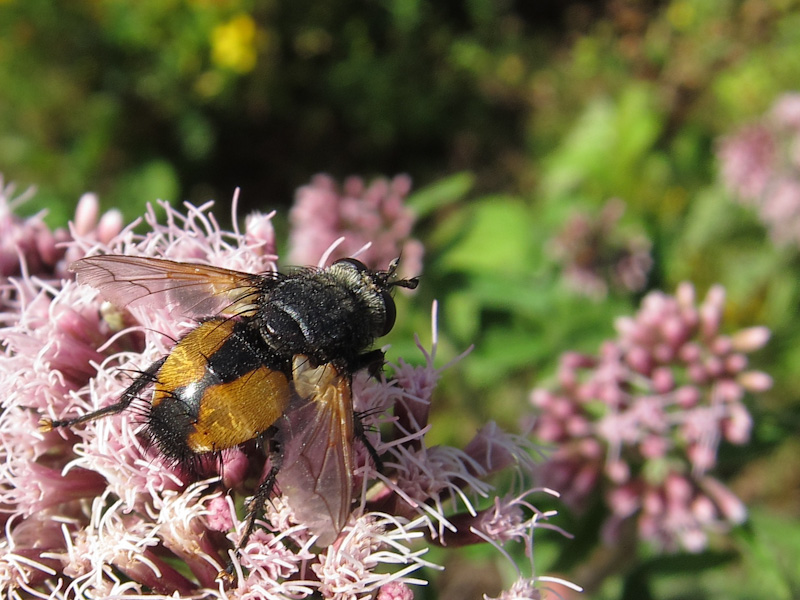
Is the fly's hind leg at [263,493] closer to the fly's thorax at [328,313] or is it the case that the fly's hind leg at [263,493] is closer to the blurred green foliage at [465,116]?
the fly's thorax at [328,313]

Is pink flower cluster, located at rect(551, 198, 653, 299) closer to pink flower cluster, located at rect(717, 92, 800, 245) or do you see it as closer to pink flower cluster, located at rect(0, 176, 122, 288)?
pink flower cluster, located at rect(717, 92, 800, 245)

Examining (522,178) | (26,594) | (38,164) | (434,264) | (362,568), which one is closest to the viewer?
(362,568)

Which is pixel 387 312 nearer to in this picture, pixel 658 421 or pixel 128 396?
pixel 128 396

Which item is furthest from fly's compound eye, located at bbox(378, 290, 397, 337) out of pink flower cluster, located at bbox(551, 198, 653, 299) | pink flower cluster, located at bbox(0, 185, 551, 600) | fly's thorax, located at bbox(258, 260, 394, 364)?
pink flower cluster, located at bbox(551, 198, 653, 299)

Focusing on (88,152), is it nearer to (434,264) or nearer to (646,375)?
(434,264)

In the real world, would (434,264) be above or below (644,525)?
above

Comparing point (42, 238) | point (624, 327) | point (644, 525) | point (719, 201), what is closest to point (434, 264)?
point (624, 327)
